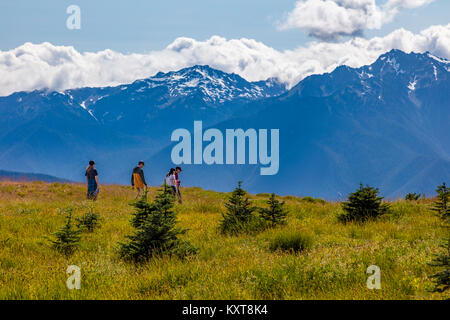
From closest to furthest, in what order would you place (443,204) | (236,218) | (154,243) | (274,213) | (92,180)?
(154,243) < (236,218) < (274,213) < (443,204) < (92,180)

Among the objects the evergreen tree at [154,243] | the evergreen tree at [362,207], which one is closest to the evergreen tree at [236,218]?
the evergreen tree at [154,243]

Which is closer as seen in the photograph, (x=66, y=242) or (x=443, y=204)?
(x=66, y=242)

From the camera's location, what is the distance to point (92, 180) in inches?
784

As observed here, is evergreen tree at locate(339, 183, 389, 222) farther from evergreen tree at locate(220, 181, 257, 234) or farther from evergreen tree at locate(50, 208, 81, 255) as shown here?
evergreen tree at locate(50, 208, 81, 255)

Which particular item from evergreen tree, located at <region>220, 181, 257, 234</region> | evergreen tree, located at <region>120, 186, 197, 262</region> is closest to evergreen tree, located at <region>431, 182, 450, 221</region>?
evergreen tree, located at <region>220, 181, 257, 234</region>

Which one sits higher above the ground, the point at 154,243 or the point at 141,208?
the point at 141,208

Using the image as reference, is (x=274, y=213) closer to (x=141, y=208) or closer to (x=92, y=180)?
(x=141, y=208)

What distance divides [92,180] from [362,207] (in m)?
14.2

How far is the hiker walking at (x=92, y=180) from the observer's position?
1947 cm

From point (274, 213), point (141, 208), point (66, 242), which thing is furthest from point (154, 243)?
point (274, 213)

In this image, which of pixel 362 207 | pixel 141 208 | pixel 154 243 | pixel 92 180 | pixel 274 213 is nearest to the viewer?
pixel 154 243

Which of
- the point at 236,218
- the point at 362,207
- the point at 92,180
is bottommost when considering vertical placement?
the point at 236,218
